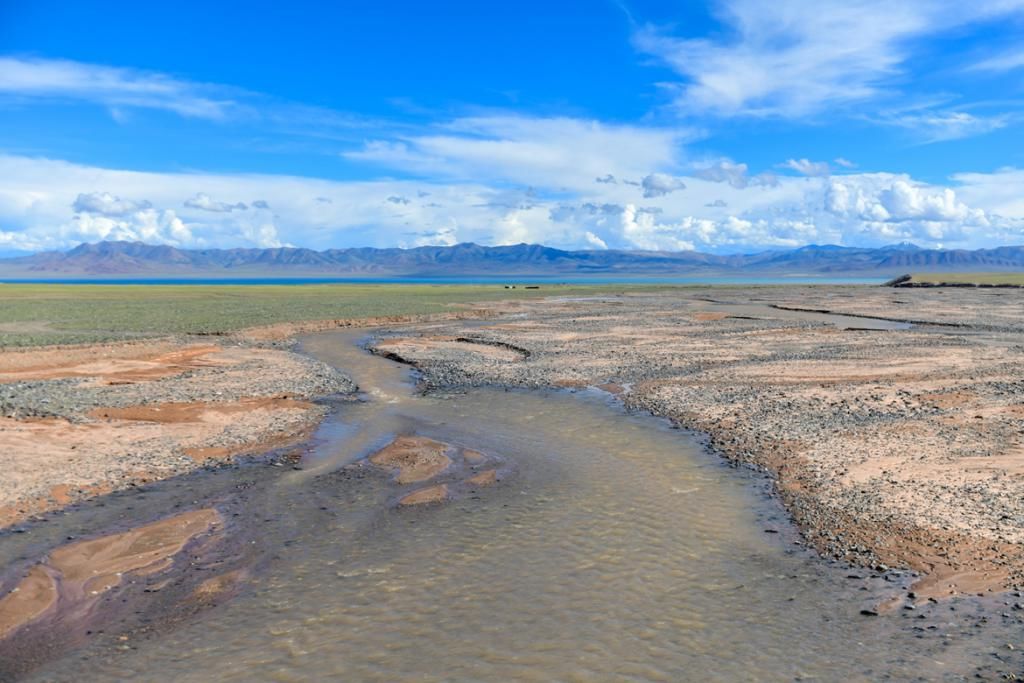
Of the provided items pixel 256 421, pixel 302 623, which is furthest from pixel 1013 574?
pixel 256 421

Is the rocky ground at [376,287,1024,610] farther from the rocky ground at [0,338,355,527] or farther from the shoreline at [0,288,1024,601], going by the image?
the rocky ground at [0,338,355,527]

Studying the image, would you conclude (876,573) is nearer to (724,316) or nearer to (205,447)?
(205,447)

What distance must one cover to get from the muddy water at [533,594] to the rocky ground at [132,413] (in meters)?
1.73

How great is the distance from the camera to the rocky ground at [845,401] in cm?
1051

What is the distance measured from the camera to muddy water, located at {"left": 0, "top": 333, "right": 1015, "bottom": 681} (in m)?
7.39

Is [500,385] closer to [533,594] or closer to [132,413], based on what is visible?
[132,413]

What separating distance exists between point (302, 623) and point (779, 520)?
7.42 metres

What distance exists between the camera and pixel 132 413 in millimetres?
18359

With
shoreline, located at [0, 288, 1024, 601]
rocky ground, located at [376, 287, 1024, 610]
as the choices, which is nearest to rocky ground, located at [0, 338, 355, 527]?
shoreline, located at [0, 288, 1024, 601]

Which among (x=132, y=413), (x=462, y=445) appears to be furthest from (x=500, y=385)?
(x=132, y=413)

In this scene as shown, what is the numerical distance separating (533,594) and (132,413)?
1387cm

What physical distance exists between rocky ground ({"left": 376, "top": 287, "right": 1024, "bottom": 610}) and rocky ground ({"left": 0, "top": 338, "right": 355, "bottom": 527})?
18.4ft

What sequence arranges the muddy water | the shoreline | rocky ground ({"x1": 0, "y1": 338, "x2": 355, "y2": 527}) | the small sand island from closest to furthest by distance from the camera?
the muddy water → the small sand island → the shoreline → rocky ground ({"x1": 0, "y1": 338, "x2": 355, "y2": 527})

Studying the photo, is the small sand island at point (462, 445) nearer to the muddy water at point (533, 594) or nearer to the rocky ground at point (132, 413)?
the rocky ground at point (132, 413)
